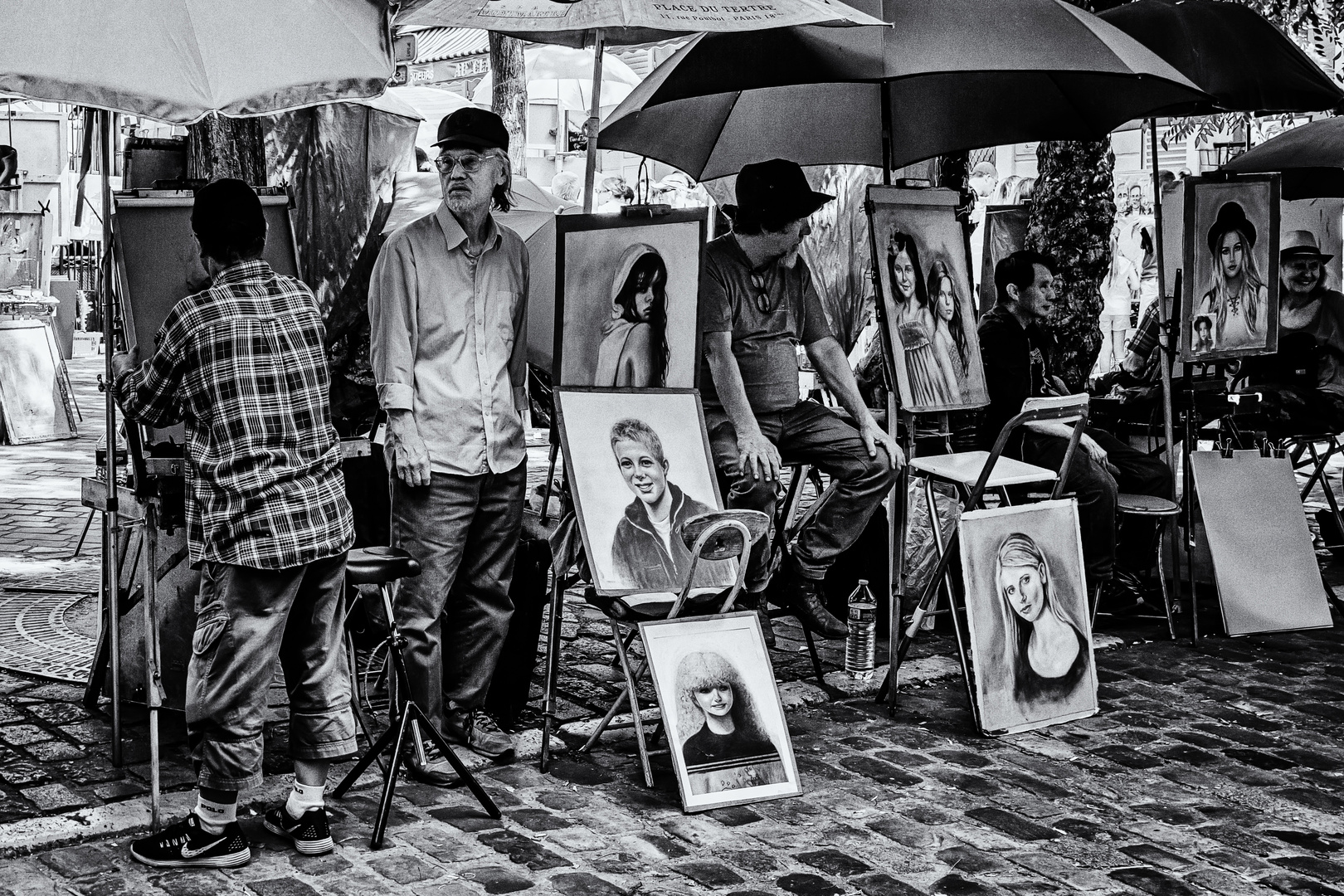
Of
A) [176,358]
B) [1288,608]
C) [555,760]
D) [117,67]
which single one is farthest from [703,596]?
[1288,608]

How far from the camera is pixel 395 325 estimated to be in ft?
15.4

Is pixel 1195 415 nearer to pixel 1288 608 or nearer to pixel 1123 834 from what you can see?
pixel 1288 608

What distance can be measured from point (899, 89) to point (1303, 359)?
10.8 ft

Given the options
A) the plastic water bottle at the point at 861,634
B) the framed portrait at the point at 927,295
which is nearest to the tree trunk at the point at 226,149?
the framed portrait at the point at 927,295

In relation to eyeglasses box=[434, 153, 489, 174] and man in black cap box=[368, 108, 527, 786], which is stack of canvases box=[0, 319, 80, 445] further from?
eyeglasses box=[434, 153, 489, 174]

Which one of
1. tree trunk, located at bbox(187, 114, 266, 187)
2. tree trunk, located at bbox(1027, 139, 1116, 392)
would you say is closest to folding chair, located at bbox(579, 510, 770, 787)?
tree trunk, located at bbox(187, 114, 266, 187)

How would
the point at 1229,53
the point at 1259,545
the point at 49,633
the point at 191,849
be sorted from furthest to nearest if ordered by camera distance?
the point at 1229,53
the point at 1259,545
the point at 49,633
the point at 191,849

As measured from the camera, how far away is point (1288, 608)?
22.5 feet

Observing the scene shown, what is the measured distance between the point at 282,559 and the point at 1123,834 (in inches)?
100.0

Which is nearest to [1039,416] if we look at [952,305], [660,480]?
[952,305]

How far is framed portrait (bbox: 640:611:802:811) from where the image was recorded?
4.51 meters

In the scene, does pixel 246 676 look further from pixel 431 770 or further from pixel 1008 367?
pixel 1008 367

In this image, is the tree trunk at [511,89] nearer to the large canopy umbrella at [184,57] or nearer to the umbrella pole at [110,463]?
the umbrella pole at [110,463]

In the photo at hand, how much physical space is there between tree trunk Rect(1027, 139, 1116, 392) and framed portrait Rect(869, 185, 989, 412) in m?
1.96
